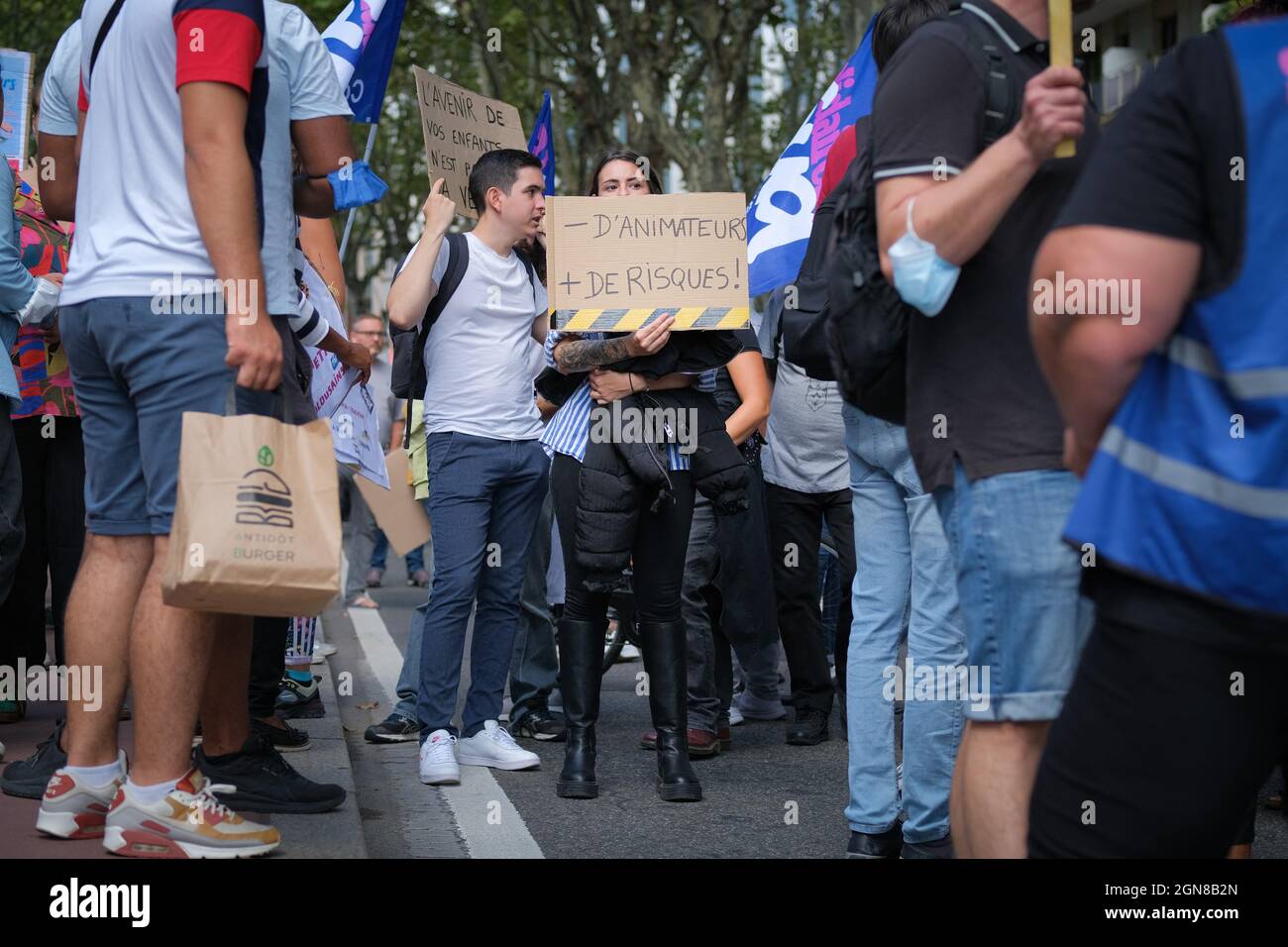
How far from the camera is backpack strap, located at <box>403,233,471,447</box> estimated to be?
19.2ft

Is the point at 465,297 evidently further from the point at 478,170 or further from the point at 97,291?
the point at 97,291

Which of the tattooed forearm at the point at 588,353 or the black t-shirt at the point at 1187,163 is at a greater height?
the black t-shirt at the point at 1187,163

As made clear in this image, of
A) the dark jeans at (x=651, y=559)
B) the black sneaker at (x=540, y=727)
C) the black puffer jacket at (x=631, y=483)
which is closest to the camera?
the black puffer jacket at (x=631, y=483)

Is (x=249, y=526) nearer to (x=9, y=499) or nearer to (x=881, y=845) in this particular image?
(x=881, y=845)

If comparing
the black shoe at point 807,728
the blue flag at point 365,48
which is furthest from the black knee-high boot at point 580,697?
the blue flag at point 365,48

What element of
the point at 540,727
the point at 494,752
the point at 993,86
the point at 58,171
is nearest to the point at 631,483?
the point at 494,752

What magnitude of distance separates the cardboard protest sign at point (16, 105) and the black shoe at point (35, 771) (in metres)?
2.41

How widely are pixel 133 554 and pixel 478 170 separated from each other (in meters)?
2.67

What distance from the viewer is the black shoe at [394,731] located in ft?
20.7

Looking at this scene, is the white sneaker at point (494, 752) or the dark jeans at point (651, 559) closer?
the dark jeans at point (651, 559)

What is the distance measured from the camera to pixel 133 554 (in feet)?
12.6

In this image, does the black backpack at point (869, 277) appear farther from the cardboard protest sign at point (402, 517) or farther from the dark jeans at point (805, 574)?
the cardboard protest sign at point (402, 517)

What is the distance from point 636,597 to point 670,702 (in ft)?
1.19
